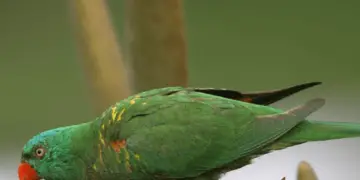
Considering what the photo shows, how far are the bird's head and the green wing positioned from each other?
2.2 inches

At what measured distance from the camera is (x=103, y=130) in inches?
22.3

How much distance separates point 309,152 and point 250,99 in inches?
20.6

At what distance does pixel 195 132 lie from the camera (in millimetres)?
529

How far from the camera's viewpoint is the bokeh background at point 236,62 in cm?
108

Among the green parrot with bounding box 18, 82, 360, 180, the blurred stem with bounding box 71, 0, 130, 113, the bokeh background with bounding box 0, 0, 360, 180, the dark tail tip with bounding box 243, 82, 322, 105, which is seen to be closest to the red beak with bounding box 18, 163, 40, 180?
the green parrot with bounding box 18, 82, 360, 180

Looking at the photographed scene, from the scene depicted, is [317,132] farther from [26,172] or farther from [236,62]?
[236,62]

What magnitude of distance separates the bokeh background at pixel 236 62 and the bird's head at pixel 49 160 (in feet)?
1.78

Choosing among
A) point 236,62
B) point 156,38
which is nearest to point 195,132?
point 156,38

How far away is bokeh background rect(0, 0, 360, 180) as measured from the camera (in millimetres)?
1083

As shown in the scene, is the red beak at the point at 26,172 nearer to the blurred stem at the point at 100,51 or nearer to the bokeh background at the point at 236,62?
the blurred stem at the point at 100,51

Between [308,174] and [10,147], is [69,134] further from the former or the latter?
[10,147]

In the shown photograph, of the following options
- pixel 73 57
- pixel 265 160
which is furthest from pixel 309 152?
pixel 73 57

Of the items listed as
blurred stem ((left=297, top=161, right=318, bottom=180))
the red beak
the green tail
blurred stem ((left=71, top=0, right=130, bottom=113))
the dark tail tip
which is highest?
blurred stem ((left=71, top=0, right=130, bottom=113))

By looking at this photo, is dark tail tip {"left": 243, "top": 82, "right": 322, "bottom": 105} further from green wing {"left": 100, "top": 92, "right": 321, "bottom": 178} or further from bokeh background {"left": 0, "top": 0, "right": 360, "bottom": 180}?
bokeh background {"left": 0, "top": 0, "right": 360, "bottom": 180}
